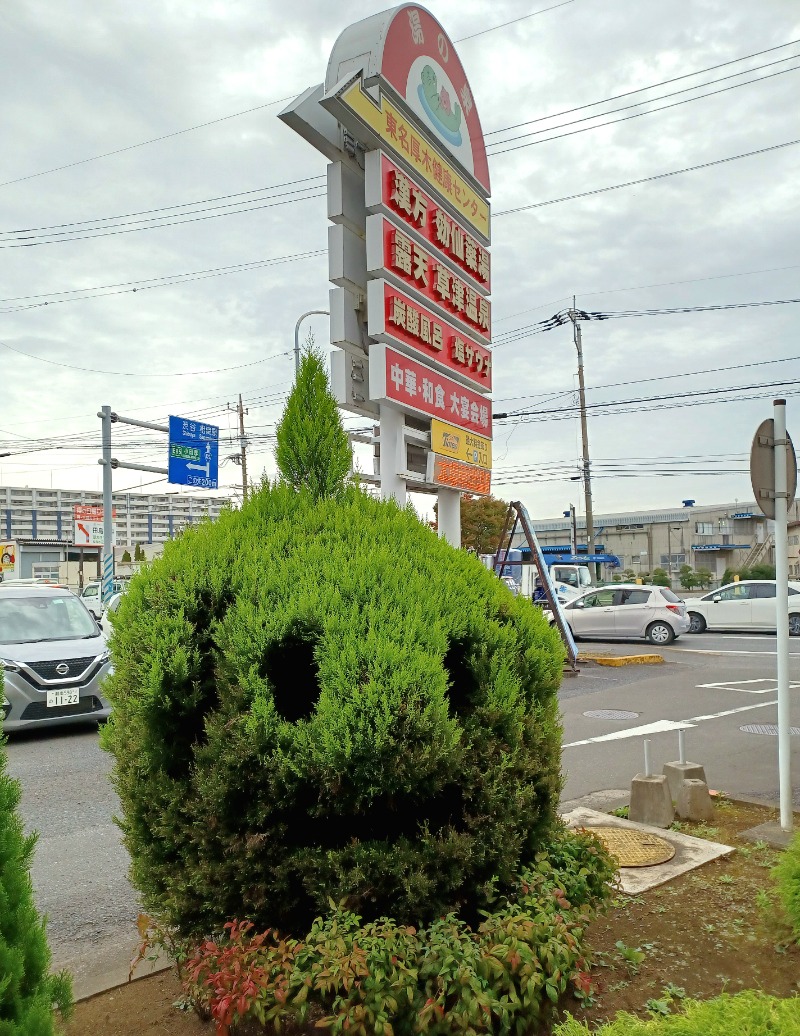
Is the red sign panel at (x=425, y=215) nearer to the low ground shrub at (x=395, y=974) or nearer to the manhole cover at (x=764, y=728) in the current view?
the manhole cover at (x=764, y=728)

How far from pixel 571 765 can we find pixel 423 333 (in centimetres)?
517

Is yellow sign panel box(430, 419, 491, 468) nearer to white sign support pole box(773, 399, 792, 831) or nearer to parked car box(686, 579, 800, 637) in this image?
white sign support pole box(773, 399, 792, 831)

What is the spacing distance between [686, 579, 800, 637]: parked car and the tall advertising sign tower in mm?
15003

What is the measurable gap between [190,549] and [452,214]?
853 centimetres

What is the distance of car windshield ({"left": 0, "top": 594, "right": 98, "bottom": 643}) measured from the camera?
372 inches

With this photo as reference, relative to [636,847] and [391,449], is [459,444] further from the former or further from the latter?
[636,847]

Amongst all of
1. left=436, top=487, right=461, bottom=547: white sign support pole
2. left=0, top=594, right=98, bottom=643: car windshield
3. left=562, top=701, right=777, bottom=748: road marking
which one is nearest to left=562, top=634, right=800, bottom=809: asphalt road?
left=562, top=701, right=777, bottom=748: road marking

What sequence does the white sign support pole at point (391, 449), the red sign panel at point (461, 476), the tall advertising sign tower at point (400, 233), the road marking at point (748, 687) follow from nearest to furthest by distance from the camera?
1. the tall advertising sign tower at point (400, 233)
2. the white sign support pole at point (391, 449)
3. the red sign panel at point (461, 476)
4. the road marking at point (748, 687)

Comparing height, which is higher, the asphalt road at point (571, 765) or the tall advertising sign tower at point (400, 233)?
the tall advertising sign tower at point (400, 233)

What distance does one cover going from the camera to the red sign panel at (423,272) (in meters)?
8.37

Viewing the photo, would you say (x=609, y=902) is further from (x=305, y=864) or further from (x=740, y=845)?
(x=740, y=845)

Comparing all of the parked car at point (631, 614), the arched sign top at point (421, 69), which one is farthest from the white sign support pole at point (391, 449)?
the parked car at point (631, 614)

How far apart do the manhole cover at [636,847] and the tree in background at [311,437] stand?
103 inches

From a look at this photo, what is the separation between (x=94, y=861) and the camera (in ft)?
16.2
